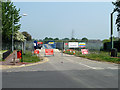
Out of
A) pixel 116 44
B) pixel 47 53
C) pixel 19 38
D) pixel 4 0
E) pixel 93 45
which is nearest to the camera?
pixel 47 53

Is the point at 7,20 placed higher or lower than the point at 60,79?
higher

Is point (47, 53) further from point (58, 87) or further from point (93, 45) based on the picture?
point (58, 87)

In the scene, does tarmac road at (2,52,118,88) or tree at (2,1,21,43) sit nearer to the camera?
tarmac road at (2,52,118,88)

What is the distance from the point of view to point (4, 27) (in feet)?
108

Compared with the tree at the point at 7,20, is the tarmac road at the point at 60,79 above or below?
below

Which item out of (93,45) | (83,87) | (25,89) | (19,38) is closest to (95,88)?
(83,87)

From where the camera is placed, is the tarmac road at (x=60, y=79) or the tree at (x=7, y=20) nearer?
the tarmac road at (x=60, y=79)

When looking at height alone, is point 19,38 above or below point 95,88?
above

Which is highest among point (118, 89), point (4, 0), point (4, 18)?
point (4, 0)

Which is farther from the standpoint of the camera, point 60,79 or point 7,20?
point 7,20

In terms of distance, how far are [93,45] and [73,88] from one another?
31114 millimetres

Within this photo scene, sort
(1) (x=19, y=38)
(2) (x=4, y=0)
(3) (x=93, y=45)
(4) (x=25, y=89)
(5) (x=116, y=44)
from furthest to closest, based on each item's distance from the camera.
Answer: (5) (x=116, y=44)
(1) (x=19, y=38)
(3) (x=93, y=45)
(2) (x=4, y=0)
(4) (x=25, y=89)

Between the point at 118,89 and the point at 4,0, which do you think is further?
the point at 4,0

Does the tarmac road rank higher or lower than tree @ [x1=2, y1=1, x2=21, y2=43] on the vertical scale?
lower
